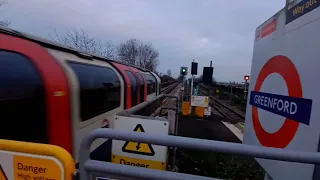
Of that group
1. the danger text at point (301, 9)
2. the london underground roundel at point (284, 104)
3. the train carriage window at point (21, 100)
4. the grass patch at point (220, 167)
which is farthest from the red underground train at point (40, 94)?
the danger text at point (301, 9)

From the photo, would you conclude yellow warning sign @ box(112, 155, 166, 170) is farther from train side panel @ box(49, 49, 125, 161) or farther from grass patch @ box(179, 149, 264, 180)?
grass patch @ box(179, 149, 264, 180)

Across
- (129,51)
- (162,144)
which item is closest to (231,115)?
(162,144)

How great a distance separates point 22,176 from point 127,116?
1.29 m

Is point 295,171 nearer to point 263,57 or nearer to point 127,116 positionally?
point 263,57

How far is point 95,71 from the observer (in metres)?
5.32

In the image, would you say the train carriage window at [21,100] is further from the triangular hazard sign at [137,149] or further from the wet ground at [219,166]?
the wet ground at [219,166]

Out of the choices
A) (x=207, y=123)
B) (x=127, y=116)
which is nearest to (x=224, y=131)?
(x=207, y=123)

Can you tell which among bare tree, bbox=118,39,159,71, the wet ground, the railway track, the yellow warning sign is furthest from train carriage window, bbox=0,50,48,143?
bare tree, bbox=118,39,159,71

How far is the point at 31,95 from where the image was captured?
309 centimetres

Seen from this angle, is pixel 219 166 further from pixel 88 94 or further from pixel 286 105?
pixel 286 105

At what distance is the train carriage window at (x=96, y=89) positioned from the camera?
4.24 meters

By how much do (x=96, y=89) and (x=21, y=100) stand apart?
79.5 inches

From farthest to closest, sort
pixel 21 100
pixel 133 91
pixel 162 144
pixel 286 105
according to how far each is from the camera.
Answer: pixel 133 91
pixel 21 100
pixel 286 105
pixel 162 144

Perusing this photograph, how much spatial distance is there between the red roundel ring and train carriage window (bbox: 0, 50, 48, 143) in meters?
2.67
